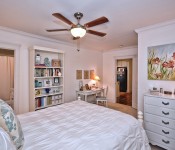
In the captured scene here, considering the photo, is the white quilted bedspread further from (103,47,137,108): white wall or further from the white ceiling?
(103,47,137,108): white wall

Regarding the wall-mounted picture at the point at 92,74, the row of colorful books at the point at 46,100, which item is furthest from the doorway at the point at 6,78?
the wall-mounted picture at the point at 92,74

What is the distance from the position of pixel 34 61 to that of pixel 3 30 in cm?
95

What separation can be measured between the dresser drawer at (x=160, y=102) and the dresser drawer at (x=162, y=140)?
1.90ft

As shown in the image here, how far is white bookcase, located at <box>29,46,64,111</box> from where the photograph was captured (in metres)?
3.11

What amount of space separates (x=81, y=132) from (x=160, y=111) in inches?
64.7

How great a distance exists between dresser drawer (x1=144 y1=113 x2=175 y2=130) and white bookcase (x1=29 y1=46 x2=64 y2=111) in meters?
2.42

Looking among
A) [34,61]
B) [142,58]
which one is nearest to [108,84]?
[142,58]

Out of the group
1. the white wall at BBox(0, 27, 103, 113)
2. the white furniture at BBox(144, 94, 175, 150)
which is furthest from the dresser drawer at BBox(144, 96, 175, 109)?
the white wall at BBox(0, 27, 103, 113)

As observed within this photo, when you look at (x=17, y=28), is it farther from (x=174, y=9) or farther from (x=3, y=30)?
(x=174, y=9)

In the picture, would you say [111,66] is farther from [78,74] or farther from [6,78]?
[6,78]

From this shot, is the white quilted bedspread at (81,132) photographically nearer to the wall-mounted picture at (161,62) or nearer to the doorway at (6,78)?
the wall-mounted picture at (161,62)

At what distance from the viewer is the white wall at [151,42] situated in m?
2.44

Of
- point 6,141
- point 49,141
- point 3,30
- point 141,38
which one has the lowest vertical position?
point 49,141

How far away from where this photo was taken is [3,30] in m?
2.77
